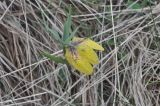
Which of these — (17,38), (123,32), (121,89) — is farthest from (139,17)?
(17,38)

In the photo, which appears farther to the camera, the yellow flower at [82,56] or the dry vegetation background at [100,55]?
the dry vegetation background at [100,55]

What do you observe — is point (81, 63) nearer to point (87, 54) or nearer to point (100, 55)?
point (87, 54)

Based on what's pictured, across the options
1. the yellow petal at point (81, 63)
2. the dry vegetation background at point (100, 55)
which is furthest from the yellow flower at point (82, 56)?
the dry vegetation background at point (100, 55)

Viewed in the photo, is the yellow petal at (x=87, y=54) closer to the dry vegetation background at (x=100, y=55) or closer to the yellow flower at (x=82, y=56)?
the yellow flower at (x=82, y=56)

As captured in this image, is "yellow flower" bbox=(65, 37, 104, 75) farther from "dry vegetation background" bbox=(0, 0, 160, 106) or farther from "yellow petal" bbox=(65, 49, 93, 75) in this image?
"dry vegetation background" bbox=(0, 0, 160, 106)

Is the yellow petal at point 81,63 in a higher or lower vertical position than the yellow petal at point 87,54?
lower

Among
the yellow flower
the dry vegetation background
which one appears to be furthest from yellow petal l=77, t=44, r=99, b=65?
the dry vegetation background
